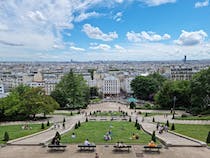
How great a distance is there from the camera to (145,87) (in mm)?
108625

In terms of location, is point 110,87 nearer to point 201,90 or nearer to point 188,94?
point 188,94

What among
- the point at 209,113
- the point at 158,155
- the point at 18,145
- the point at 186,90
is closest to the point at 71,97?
the point at 186,90

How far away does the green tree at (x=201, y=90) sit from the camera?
62031mm

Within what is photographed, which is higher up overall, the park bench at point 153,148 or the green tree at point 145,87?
the green tree at point 145,87

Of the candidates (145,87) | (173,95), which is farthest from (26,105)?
(145,87)

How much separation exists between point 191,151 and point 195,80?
41.5m

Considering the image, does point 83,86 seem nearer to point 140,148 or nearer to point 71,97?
point 71,97

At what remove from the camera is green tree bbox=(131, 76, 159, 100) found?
353 feet

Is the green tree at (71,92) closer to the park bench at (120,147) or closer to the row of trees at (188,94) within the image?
the row of trees at (188,94)

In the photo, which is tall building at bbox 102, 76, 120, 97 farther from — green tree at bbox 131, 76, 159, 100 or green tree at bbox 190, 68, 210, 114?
green tree at bbox 190, 68, 210, 114

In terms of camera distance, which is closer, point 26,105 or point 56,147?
point 56,147

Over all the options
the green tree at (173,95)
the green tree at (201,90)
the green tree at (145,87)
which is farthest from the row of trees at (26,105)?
the green tree at (145,87)

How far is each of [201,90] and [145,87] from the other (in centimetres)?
4653

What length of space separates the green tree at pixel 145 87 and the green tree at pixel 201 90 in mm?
42286
